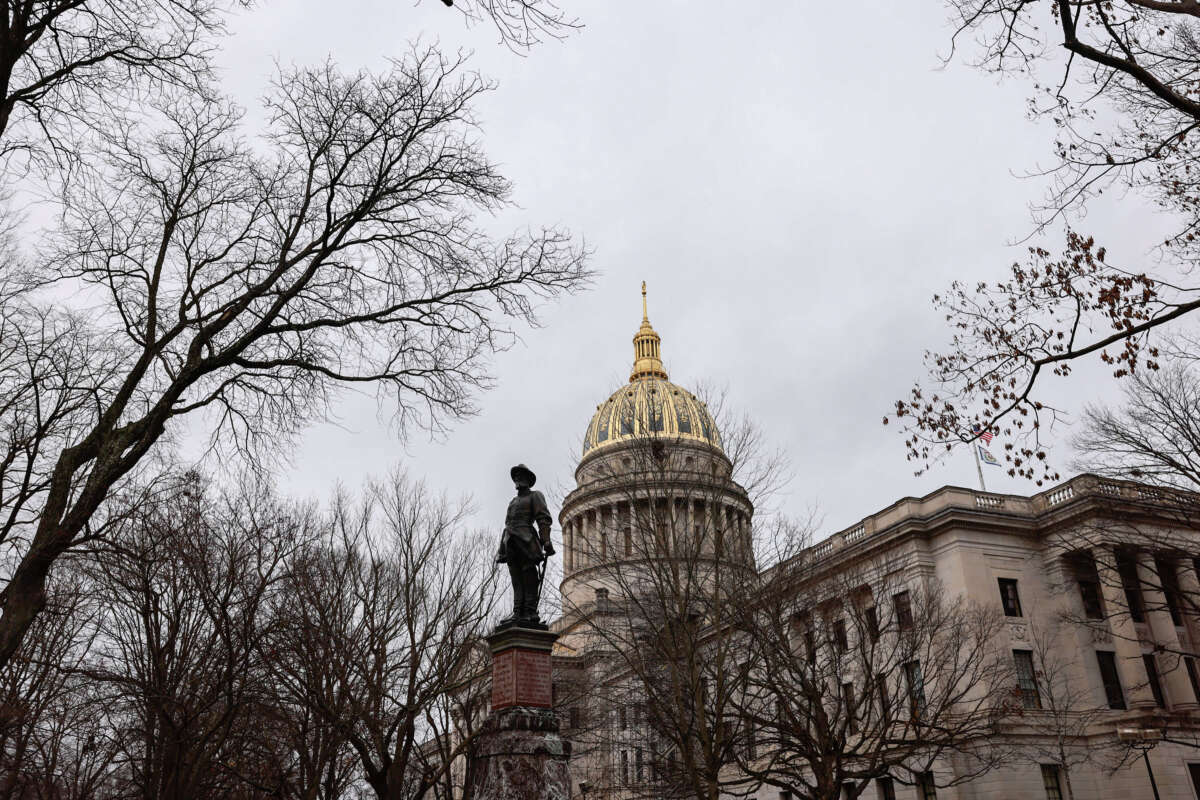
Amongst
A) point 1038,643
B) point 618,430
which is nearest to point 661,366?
point 618,430

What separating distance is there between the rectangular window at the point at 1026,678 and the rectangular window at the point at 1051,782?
2.33m

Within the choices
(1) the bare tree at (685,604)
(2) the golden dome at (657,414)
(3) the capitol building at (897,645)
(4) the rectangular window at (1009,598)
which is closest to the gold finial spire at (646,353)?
(2) the golden dome at (657,414)

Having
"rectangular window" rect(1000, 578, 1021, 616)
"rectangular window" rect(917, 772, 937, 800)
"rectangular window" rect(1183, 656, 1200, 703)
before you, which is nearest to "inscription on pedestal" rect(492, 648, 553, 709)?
"rectangular window" rect(917, 772, 937, 800)

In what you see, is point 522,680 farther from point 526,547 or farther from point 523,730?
point 526,547

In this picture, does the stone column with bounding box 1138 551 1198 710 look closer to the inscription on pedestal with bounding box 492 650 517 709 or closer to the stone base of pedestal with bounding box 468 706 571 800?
the stone base of pedestal with bounding box 468 706 571 800

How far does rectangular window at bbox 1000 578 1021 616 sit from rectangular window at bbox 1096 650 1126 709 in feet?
11.8

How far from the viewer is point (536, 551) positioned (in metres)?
15.6

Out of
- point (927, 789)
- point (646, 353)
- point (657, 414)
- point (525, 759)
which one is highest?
point (646, 353)

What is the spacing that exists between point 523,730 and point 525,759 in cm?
41


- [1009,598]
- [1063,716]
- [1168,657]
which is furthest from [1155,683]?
[1009,598]

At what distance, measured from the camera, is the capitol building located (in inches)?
931

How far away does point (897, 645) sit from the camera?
2706cm

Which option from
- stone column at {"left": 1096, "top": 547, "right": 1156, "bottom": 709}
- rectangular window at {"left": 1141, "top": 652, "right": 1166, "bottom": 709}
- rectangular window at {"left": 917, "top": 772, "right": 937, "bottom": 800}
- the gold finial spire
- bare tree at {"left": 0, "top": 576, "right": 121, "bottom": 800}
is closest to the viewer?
bare tree at {"left": 0, "top": 576, "right": 121, "bottom": 800}

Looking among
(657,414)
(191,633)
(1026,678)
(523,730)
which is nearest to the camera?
(523,730)
